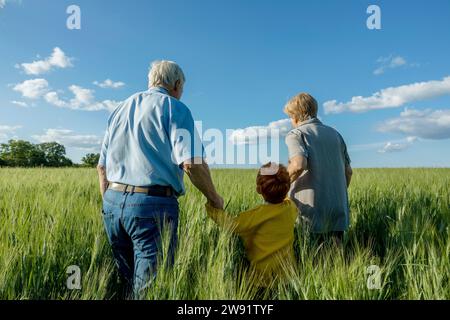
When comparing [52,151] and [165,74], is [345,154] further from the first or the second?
[52,151]

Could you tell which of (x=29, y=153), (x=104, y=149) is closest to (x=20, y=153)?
(x=29, y=153)

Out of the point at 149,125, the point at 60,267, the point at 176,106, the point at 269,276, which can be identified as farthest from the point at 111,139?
the point at 269,276

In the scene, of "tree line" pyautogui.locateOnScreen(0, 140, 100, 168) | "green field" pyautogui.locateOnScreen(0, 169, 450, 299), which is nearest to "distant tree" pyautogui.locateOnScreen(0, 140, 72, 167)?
"tree line" pyautogui.locateOnScreen(0, 140, 100, 168)

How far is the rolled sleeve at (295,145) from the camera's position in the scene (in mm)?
2707

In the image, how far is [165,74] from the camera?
7.53ft

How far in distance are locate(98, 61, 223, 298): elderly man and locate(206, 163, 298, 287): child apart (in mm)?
226

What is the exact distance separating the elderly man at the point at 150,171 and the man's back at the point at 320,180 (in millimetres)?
849

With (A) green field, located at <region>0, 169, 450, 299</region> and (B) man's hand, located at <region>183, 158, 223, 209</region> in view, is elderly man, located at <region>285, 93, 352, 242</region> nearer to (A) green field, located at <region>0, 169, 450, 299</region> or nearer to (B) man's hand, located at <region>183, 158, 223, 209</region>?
(A) green field, located at <region>0, 169, 450, 299</region>

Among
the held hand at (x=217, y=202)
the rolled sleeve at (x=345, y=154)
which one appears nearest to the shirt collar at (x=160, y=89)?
the held hand at (x=217, y=202)

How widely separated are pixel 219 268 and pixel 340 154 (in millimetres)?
1531

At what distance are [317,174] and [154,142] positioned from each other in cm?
132

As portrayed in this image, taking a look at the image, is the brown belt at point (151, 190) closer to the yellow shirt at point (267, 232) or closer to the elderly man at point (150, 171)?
the elderly man at point (150, 171)
